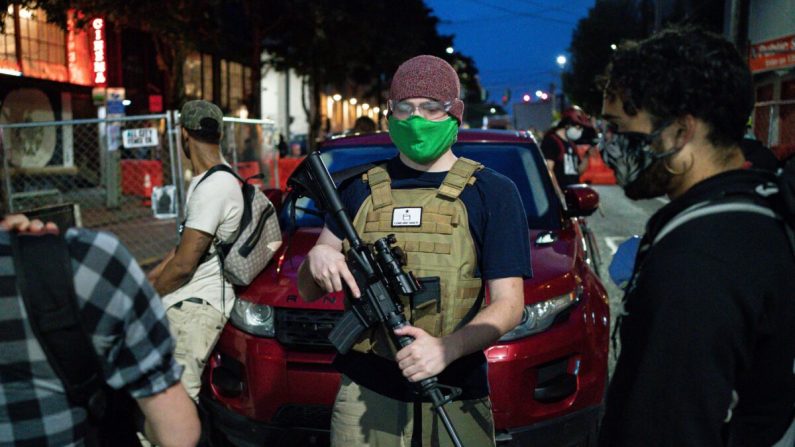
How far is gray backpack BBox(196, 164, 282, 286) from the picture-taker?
3.29m

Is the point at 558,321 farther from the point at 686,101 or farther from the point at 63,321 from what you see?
the point at 63,321

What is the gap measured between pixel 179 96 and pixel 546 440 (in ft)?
51.9

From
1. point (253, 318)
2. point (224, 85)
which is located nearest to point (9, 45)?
point (224, 85)

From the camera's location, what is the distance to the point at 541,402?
3223mm

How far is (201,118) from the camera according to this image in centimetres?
334

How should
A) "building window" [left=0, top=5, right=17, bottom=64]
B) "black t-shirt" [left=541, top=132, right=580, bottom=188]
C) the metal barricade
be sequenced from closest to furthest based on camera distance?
"black t-shirt" [left=541, top=132, right=580, bottom=188]
the metal barricade
"building window" [left=0, top=5, right=17, bottom=64]

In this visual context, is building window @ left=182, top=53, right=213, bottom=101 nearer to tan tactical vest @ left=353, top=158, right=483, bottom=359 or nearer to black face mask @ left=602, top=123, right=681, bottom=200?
tan tactical vest @ left=353, top=158, right=483, bottom=359

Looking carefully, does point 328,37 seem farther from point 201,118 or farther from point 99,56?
point 201,118

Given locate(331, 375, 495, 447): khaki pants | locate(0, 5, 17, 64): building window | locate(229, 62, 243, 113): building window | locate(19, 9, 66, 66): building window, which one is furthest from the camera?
locate(229, 62, 243, 113): building window

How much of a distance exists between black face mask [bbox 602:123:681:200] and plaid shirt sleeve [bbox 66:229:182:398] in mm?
1084

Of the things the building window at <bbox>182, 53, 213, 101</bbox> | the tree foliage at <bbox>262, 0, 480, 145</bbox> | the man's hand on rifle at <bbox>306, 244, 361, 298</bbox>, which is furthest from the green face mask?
the building window at <bbox>182, 53, 213, 101</bbox>

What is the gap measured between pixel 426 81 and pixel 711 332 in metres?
1.26

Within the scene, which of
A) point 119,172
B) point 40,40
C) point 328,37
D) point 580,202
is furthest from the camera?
point 328,37

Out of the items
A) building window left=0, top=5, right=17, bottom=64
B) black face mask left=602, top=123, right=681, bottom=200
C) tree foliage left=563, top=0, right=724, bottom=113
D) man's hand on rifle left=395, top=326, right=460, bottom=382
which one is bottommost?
man's hand on rifle left=395, top=326, right=460, bottom=382
